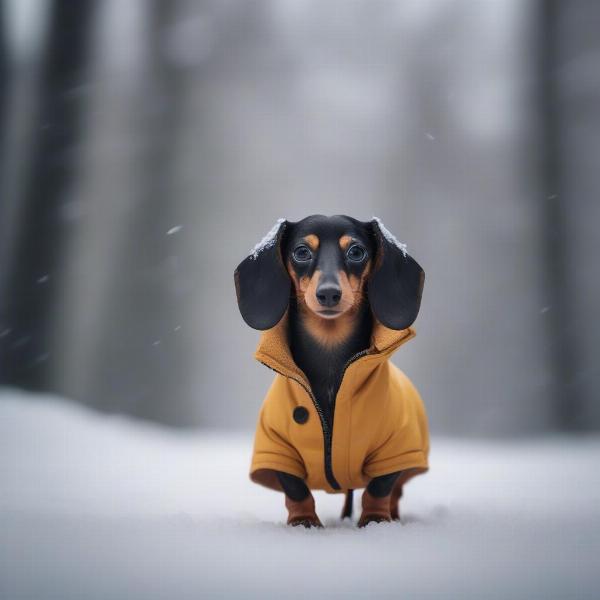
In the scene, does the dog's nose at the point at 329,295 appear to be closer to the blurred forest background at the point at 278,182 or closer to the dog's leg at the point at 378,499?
the dog's leg at the point at 378,499

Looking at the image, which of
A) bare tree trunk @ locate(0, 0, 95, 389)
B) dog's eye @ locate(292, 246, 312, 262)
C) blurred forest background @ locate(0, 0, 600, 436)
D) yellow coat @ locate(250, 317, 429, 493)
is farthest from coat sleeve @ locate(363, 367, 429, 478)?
bare tree trunk @ locate(0, 0, 95, 389)

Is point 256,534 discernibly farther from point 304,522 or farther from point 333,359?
point 333,359

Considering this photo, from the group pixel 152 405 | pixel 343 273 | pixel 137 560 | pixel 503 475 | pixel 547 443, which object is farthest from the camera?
pixel 152 405

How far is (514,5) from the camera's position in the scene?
3.67 metres

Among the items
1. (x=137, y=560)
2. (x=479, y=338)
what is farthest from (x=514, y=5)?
(x=137, y=560)

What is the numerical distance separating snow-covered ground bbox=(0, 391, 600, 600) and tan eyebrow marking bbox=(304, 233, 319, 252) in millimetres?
561

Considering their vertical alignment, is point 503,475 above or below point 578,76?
below

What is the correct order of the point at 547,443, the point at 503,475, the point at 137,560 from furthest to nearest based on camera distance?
the point at 547,443 → the point at 503,475 → the point at 137,560

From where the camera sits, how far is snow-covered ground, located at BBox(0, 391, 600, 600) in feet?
3.47

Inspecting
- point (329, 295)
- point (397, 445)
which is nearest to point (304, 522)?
point (397, 445)

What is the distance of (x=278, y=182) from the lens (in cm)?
374

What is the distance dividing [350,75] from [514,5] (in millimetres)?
865

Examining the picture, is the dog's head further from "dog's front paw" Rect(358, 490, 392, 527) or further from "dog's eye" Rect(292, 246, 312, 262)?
"dog's front paw" Rect(358, 490, 392, 527)

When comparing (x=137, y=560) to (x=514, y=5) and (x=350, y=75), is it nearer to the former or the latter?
(x=350, y=75)
